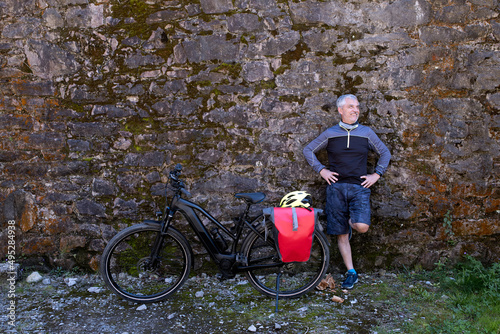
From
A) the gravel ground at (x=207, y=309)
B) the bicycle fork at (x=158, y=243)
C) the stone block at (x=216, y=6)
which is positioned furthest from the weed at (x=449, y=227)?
the stone block at (x=216, y=6)

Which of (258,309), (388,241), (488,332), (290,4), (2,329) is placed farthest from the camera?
(388,241)

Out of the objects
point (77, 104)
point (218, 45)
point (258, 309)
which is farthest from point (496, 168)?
point (77, 104)

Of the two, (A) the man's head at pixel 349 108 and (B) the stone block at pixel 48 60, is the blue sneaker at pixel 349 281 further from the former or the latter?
(B) the stone block at pixel 48 60

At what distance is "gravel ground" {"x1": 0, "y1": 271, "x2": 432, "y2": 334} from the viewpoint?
2.84 metres

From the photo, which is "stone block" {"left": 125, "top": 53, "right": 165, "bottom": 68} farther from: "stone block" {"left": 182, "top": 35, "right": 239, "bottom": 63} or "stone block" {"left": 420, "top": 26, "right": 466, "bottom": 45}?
"stone block" {"left": 420, "top": 26, "right": 466, "bottom": 45}

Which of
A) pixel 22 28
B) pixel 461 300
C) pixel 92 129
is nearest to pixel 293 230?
pixel 461 300

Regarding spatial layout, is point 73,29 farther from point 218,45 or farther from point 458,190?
point 458,190

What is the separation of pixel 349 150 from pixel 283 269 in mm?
1421

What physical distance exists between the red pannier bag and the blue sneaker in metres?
0.68

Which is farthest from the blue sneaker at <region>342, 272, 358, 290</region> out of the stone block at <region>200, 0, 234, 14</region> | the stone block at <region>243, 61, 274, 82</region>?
the stone block at <region>200, 0, 234, 14</region>

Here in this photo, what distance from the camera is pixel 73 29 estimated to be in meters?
3.53

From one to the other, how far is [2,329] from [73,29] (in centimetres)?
281

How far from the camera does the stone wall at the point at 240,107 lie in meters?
3.45

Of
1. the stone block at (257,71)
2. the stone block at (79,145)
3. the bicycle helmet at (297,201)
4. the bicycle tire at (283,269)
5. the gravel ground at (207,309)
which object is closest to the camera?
the gravel ground at (207,309)
